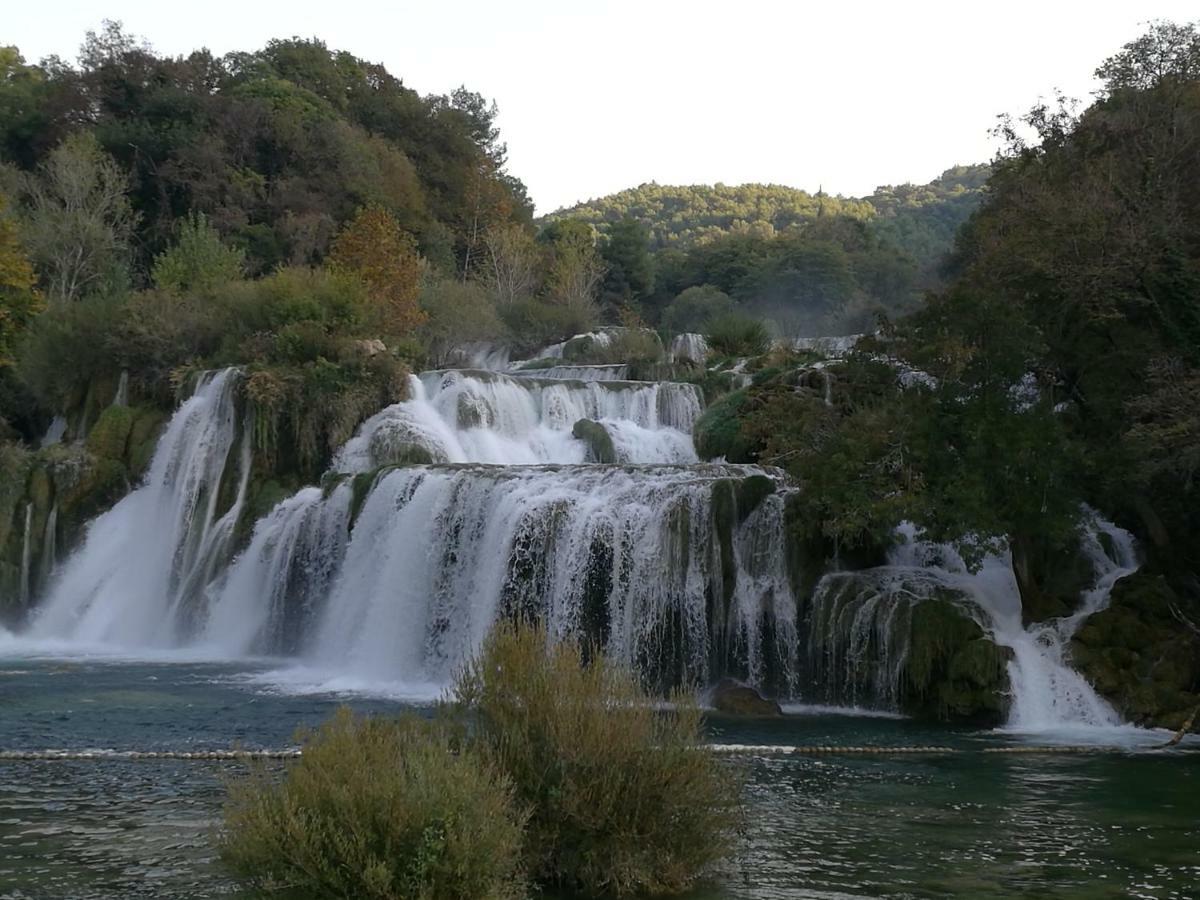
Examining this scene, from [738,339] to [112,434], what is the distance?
1491 centimetres

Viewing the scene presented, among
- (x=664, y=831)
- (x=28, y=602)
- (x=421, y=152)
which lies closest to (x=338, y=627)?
(x=28, y=602)

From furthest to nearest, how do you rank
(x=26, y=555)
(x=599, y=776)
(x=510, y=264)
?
(x=510, y=264), (x=26, y=555), (x=599, y=776)

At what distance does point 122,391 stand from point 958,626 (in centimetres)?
1967

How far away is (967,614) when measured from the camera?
54.5 feet

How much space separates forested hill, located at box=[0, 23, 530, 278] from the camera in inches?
1656

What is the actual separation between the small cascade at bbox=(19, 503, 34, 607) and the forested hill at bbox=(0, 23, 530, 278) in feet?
43.3

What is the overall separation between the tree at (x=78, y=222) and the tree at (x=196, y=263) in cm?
171

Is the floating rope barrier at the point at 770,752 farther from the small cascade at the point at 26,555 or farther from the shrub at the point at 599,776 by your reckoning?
the small cascade at the point at 26,555

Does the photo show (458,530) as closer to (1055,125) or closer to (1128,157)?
(1128,157)

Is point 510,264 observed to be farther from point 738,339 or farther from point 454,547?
point 454,547

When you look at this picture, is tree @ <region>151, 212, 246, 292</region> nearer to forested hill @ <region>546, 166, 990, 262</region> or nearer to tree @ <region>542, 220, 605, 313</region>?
tree @ <region>542, 220, 605, 313</region>

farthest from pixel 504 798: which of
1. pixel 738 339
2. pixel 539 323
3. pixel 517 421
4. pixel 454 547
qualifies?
pixel 539 323

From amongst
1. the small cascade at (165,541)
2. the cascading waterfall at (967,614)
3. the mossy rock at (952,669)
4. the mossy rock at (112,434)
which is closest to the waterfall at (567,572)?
the cascading waterfall at (967,614)

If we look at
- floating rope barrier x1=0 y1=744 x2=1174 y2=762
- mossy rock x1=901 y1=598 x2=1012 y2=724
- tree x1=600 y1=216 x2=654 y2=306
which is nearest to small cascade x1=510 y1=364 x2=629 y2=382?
mossy rock x1=901 y1=598 x2=1012 y2=724
